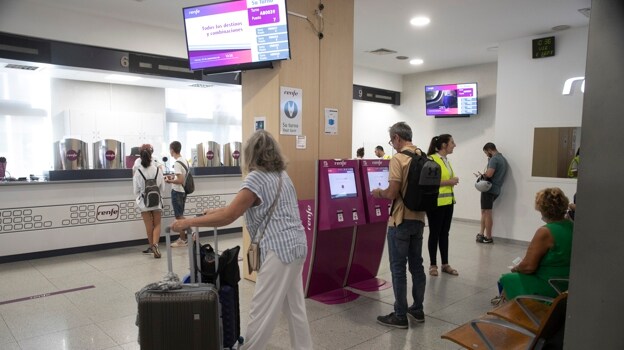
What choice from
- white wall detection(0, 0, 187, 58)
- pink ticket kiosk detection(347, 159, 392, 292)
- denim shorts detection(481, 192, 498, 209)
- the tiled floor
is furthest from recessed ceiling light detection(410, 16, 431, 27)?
white wall detection(0, 0, 187, 58)

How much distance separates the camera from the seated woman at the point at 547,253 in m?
2.72

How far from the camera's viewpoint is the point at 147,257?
571 centimetres

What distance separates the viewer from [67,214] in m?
5.68

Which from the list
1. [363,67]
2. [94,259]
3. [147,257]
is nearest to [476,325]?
[147,257]

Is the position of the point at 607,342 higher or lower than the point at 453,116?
lower

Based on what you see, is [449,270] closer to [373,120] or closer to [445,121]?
[445,121]

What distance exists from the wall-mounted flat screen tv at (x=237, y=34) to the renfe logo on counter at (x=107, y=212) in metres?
3.02

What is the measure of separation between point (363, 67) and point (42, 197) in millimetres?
6688

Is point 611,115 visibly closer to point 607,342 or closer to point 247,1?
point 607,342

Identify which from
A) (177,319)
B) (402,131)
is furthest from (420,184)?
(177,319)

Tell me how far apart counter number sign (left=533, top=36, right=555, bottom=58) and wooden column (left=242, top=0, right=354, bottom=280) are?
3.67m

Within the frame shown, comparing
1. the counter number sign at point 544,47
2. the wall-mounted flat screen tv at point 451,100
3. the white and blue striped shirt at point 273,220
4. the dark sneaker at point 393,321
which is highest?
the counter number sign at point 544,47

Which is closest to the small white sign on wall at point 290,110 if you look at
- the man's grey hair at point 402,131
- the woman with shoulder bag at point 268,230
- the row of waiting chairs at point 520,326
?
the man's grey hair at point 402,131

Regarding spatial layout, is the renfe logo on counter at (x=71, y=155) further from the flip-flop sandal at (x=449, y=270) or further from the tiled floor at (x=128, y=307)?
the flip-flop sandal at (x=449, y=270)
